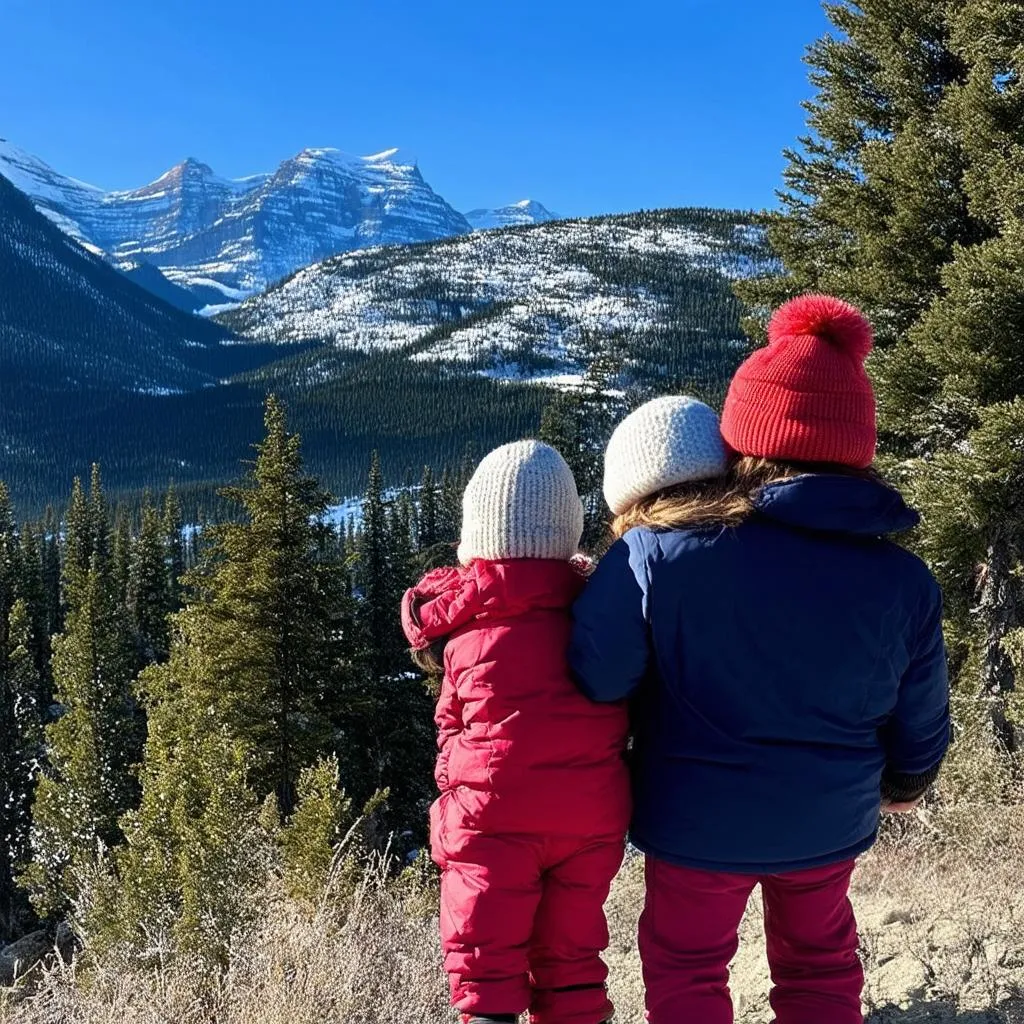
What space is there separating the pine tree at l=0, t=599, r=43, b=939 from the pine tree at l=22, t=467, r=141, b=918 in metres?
0.99

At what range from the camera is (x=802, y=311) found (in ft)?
8.12

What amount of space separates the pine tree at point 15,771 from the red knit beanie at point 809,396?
28.2 metres

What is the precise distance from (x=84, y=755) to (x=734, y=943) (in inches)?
1008

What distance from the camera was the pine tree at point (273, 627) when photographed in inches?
563

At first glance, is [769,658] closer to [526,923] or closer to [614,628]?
[614,628]

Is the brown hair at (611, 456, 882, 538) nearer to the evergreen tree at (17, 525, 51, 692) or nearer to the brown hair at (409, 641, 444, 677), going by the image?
the brown hair at (409, 641, 444, 677)

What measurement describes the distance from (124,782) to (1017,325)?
1030 inches

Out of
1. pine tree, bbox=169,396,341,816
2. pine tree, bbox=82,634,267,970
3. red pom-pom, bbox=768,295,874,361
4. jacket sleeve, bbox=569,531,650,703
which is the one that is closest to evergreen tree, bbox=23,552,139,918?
pine tree, bbox=82,634,267,970

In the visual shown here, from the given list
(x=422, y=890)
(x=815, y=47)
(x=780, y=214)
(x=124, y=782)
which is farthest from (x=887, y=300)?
(x=124, y=782)

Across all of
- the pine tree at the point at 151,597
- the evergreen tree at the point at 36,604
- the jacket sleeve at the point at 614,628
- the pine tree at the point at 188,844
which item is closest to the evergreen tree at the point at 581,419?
the pine tree at the point at 188,844

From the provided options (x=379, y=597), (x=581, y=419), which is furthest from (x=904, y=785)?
(x=581, y=419)

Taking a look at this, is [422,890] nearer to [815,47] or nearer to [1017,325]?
[1017,325]

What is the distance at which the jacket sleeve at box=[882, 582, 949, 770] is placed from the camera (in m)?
2.44

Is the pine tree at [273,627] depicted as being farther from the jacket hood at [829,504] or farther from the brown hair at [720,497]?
the jacket hood at [829,504]
